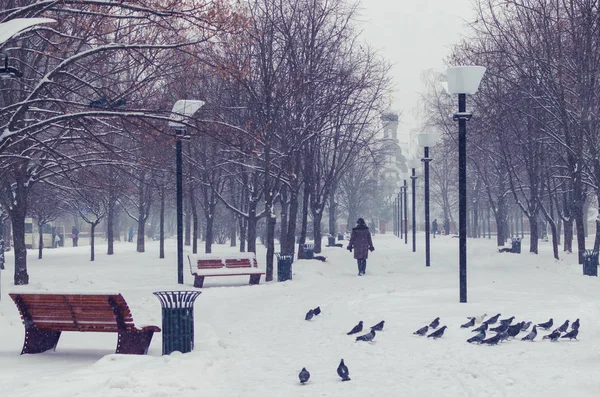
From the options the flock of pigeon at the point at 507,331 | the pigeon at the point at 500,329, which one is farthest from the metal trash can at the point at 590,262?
the pigeon at the point at 500,329

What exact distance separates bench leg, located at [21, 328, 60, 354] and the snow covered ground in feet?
0.62

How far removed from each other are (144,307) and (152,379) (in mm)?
8062

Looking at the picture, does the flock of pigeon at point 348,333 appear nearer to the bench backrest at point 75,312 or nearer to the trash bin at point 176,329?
the trash bin at point 176,329

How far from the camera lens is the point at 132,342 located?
9.77 metres

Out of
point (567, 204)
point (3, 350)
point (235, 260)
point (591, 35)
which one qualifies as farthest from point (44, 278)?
point (567, 204)

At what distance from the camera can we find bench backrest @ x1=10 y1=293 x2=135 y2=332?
9672 millimetres

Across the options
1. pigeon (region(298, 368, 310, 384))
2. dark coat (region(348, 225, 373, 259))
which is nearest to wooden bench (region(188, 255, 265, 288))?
dark coat (region(348, 225, 373, 259))

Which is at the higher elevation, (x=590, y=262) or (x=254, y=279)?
(x=590, y=262)

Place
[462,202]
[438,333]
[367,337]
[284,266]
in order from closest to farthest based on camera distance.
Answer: [367,337] < [438,333] < [462,202] < [284,266]

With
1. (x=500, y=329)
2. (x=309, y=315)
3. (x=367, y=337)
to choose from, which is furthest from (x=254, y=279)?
(x=500, y=329)

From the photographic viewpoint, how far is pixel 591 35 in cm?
2375

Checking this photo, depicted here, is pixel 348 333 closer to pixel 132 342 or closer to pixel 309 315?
pixel 309 315

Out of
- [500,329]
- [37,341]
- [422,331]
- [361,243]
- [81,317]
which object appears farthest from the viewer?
[361,243]

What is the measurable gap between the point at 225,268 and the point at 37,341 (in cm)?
1176
